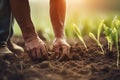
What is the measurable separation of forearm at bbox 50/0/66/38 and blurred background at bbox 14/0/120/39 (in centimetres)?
109

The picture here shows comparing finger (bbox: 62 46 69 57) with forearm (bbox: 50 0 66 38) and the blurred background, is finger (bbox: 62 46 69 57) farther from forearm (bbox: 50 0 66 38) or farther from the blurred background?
the blurred background

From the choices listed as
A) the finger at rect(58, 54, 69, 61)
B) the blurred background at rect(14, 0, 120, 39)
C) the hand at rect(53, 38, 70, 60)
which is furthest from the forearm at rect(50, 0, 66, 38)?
the blurred background at rect(14, 0, 120, 39)

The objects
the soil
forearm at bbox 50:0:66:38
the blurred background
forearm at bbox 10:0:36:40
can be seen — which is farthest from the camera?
the blurred background

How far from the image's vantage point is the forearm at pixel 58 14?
379cm

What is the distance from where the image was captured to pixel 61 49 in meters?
3.61

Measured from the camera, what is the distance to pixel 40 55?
3.45 metres

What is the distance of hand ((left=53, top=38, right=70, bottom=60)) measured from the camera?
139 inches

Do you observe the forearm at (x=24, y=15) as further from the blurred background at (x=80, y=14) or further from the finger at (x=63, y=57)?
the blurred background at (x=80, y=14)

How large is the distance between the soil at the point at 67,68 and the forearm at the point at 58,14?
24 centimetres

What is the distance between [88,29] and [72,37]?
33cm

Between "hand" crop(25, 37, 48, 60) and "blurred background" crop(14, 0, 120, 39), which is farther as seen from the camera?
"blurred background" crop(14, 0, 120, 39)

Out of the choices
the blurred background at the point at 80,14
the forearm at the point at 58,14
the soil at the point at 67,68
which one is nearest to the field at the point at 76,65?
the soil at the point at 67,68

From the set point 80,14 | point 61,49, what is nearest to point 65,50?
point 61,49

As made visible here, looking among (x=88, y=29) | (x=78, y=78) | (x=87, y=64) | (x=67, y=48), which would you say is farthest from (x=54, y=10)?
(x=88, y=29)
